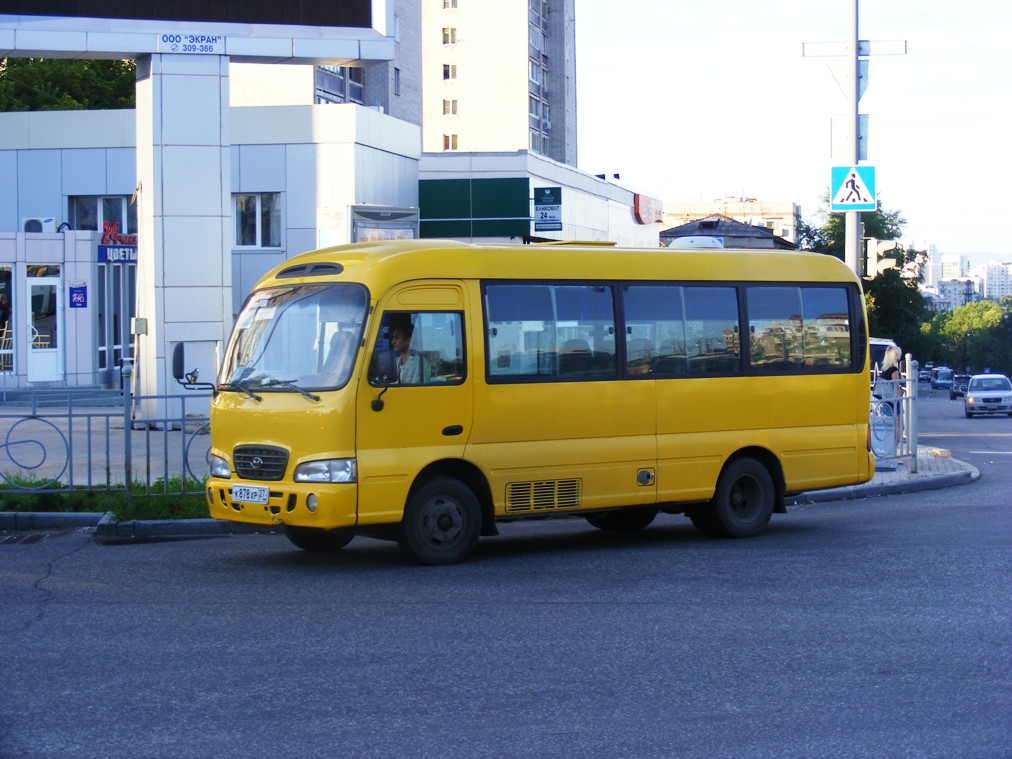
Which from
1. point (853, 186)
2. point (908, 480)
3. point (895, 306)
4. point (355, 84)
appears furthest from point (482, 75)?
point (908, 480)

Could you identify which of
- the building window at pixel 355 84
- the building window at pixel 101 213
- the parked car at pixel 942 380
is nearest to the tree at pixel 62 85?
the building window at pixel 355 84

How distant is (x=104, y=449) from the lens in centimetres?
1440

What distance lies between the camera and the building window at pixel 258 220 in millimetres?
33781

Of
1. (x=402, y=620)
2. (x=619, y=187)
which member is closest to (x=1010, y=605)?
(x=402, y=620)

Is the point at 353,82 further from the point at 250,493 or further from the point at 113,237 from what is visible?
the point at 250,493

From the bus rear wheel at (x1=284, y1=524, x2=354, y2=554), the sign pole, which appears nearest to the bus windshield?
the bus rear wheel at (x1=284, y1=524, x2=354, y2=554)

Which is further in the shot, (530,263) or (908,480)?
(908,480)

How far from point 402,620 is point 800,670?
2596 mm

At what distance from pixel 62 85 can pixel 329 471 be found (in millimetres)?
49378

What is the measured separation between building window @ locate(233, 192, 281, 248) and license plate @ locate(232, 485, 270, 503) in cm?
2382

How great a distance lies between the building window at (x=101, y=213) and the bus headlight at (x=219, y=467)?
2789cm

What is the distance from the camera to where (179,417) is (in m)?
14.1

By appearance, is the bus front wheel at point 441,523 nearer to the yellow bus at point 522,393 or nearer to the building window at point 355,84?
the yellow bus at point 522,393

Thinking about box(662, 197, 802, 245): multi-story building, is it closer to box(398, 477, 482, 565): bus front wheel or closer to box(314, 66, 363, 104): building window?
box(314, 66, 363, 104): building window
